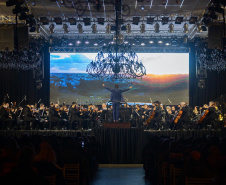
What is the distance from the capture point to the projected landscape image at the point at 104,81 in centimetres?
2381

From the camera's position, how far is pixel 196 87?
931 inches

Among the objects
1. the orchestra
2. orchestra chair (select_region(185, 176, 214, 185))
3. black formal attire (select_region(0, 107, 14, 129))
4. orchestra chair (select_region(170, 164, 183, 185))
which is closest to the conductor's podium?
the orchestra

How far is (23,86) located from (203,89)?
10.7 m

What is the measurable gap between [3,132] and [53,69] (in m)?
9.44

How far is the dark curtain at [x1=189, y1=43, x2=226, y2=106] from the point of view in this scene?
23578mm

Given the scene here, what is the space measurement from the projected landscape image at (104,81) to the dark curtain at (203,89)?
305mm

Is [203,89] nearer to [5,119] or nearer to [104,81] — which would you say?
[104,81]

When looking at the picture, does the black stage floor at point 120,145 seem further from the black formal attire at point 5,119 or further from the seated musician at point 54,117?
the black formal attire at point 5,119

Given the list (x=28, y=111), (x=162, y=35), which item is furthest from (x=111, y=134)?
(x=162, y=35)

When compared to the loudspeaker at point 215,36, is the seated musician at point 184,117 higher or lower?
lower

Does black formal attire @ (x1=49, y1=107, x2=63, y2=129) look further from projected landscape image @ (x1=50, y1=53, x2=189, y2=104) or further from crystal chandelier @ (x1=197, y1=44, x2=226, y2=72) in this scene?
projected landscape image @ (x1=50, y1=53, x2=189, y2=104)

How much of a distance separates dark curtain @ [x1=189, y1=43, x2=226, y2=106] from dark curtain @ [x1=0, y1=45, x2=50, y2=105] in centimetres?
846

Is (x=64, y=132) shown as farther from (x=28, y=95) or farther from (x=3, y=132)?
(x=28, y=95)

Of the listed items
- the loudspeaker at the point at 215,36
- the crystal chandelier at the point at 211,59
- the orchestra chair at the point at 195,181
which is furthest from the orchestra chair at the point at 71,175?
the loudspeaker at the point at 215,36
